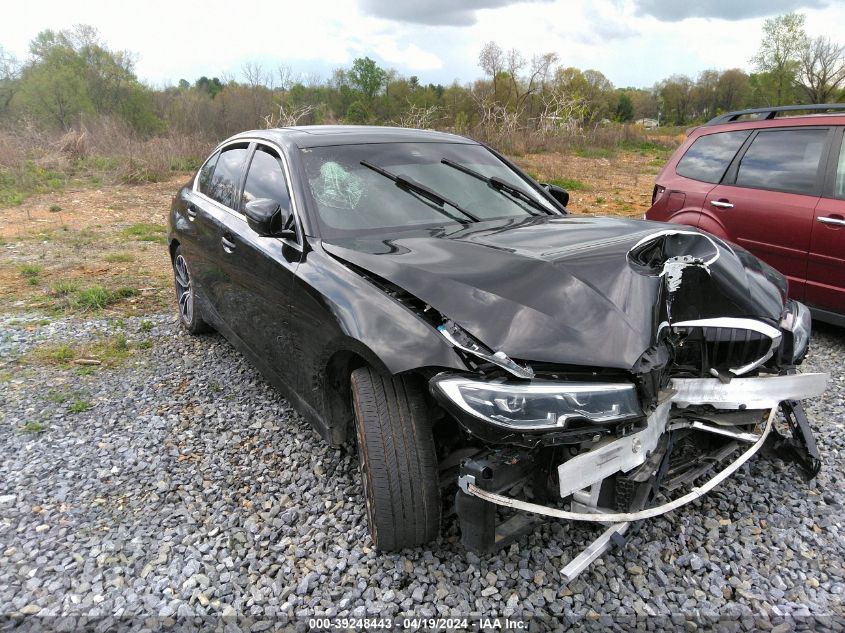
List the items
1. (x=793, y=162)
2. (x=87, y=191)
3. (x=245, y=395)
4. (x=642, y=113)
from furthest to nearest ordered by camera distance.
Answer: (x=642, y=113)
(x=87, y=191)
(x=793, y=162)
(x=245, y=395)

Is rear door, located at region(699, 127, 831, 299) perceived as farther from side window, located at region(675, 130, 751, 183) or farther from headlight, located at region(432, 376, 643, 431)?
headlight, located at region(432, 376, 643, 431)

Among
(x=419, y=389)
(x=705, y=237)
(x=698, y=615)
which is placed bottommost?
(x=698, y=615)

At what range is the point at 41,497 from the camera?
2748 mm

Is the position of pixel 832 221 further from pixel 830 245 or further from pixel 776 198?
pixel 776 198

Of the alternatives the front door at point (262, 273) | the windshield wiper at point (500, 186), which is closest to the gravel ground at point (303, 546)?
the front door at point (262, 273)

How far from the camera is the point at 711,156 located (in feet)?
17.1

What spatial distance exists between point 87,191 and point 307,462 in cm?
1296

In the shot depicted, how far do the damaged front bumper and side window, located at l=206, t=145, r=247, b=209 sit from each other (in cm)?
268

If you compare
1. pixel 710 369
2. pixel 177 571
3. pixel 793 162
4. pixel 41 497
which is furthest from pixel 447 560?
pixel 793 162

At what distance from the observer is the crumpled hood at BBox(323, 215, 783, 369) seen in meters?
1.95

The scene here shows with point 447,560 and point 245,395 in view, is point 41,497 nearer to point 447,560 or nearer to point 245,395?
point 245,395

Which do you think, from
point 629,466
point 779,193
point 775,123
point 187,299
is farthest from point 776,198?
point 187,299

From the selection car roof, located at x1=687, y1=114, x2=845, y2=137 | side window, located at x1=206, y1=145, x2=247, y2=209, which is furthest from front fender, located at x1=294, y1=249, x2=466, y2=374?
car roof, located at x1=687, y1=114, x2=845, y2=137

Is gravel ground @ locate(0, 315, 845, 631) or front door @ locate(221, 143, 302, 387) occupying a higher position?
front door @ locate(221, 143, 302, 387)
